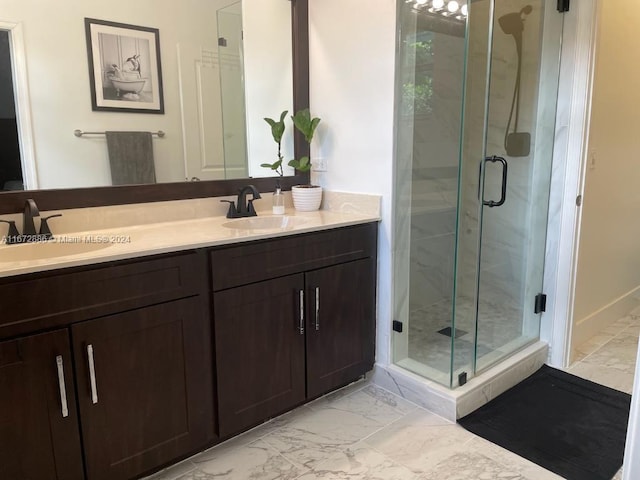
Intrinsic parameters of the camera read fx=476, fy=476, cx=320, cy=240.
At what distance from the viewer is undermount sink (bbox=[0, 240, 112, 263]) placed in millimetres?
1632

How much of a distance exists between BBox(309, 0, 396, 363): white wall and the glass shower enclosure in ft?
0.20

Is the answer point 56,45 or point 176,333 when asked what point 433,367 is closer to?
point 176,333

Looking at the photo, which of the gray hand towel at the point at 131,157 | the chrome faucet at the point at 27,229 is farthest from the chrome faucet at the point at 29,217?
the gray hand towel at the point at 131,157

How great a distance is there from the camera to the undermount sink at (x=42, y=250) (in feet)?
5.35

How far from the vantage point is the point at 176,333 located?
5.53 ft

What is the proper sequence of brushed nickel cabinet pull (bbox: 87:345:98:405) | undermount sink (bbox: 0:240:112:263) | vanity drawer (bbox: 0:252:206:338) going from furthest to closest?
1. undermount sink (bbox: 0:240:112:263)
2. brushed nickel cabinet pull (bbox: 87:345:98:405)
3. vanity drawer (bbox: 0:252:206:338)

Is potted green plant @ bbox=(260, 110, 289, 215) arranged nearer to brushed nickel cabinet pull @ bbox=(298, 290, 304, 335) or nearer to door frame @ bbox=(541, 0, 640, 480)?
brushed nickel cabinet pull @ bbox=(298, 290, 304, 335)

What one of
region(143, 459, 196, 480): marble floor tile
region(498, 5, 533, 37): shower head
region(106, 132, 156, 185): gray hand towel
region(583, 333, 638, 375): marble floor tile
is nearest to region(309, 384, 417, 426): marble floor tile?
region(143, 459, 196, 480): marble floor tile

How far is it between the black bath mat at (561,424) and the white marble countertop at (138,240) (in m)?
1.10

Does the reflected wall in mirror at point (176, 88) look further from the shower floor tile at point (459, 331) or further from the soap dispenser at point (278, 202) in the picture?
the shower floor tile at point (459, 331)

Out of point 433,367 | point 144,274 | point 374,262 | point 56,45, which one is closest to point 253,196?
point 374,262

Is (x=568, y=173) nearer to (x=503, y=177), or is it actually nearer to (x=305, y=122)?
(x=503, y=177)

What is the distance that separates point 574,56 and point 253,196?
1.78m

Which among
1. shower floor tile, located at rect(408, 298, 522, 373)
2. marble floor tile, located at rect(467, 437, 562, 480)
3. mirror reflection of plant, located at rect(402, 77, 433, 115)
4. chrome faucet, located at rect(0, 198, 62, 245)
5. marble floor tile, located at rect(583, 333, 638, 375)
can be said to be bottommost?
marble floor tile, located at rect(467, 437, 562, 480)
